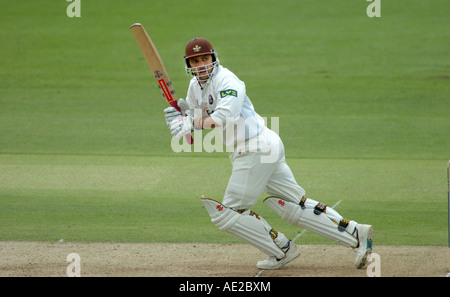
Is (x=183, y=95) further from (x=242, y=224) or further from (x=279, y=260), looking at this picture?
(x=242, y=224)

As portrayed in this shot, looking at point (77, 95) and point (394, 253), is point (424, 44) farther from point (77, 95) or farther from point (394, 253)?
point (394, 253)

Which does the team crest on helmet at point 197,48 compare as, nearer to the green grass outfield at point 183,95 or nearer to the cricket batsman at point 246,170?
the cricket batsman at point 246,170

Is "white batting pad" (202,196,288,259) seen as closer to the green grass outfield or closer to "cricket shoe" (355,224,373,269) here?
"cricket shoe" (355,224,373,269)

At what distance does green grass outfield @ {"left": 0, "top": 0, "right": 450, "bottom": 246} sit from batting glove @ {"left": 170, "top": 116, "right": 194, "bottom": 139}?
159 centimetres

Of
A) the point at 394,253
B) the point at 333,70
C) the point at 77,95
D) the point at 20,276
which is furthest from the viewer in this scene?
the point at 333,70

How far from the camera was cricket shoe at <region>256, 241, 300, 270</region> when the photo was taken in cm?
572

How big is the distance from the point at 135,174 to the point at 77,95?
17.2 feet

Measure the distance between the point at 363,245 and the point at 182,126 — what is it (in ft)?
5.99

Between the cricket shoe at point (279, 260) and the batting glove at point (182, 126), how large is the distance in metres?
1.33

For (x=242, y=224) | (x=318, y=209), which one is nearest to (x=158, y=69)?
(x=242, y=224)

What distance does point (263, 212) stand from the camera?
298 inches

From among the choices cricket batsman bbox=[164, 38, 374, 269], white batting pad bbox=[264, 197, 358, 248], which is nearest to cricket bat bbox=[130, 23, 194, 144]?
cricket batsman bbox=[164, 38, 374, 269]

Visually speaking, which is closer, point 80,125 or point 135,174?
point 135,174

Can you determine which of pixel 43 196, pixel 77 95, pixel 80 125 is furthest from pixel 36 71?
pixel 43 196
